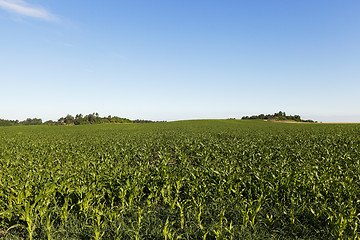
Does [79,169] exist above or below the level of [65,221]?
above

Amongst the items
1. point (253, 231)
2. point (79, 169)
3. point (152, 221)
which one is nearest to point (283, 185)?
point (253, 231)

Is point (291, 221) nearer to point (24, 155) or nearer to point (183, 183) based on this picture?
point (183, 183)

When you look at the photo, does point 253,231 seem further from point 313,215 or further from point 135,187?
point 135,187

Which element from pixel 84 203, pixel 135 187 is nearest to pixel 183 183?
pixel 135 187

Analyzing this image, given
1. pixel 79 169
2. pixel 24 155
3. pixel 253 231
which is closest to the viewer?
pixel 253 231

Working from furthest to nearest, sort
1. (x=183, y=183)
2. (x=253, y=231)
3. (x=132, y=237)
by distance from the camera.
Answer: (x=183, y=183)
(x=253, y=231)
(x=132, y=237)

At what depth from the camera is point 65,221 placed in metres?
5.51

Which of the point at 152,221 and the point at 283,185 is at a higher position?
the point at 283,185

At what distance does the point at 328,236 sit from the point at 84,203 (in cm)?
715

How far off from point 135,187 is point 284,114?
147 metres

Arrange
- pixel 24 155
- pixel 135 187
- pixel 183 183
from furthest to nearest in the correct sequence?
Result: pixel 24 155 → pixel 183 183 → pixel 135 187

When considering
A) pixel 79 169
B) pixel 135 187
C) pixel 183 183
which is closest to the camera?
pixel 135 187

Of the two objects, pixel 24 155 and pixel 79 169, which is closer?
pixel 79 169

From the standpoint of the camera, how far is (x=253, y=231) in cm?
526
